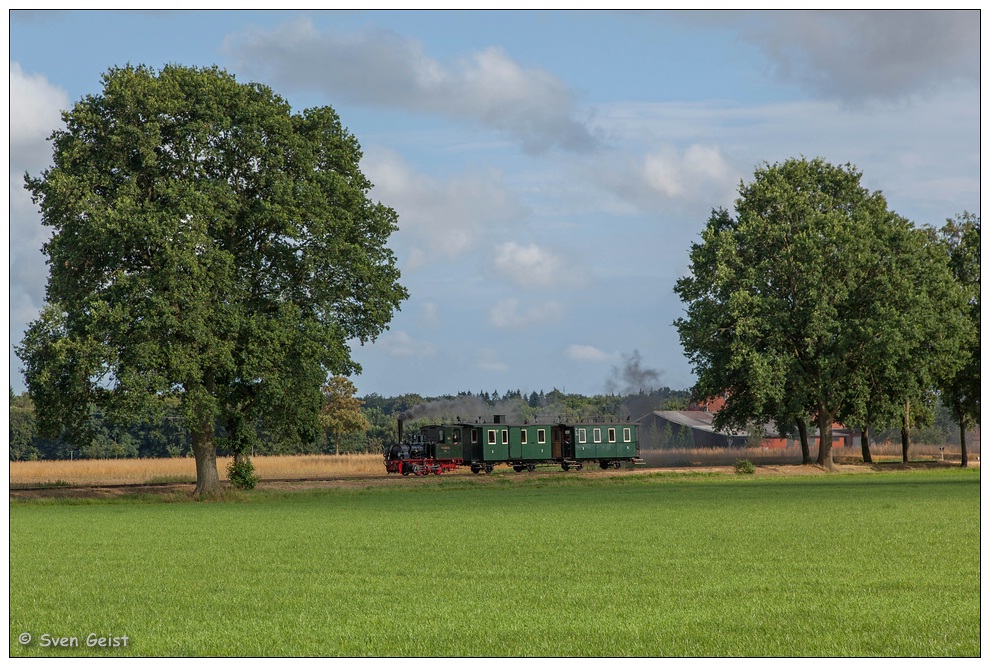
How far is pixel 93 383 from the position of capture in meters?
43.0

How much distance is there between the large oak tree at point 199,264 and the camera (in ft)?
139

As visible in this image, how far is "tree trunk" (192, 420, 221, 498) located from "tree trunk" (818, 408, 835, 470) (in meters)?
34.7

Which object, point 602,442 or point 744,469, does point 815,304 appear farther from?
point 602,442

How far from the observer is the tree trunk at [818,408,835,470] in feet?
219

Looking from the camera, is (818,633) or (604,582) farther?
(604,582)

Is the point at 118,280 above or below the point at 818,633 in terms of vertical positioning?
above

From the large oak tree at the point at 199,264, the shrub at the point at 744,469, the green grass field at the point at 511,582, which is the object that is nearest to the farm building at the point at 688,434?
the shrub at the point at 744,469

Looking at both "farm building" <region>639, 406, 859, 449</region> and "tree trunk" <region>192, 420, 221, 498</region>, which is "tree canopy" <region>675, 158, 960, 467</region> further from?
"farm building" <region>639, 406, 859, 449</region>

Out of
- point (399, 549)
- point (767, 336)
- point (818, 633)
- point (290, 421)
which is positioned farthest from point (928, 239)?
point (818, 633)

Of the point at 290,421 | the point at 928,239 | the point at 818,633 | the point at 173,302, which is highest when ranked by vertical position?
the point at 928,239

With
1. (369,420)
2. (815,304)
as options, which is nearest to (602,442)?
(815,304)

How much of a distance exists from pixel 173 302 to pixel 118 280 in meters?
1.97

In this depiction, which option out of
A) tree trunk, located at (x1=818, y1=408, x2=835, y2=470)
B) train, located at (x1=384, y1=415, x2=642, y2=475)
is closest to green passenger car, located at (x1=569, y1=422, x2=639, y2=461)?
train, located at (x1=384, y1=415, x2=642, y2=475)
